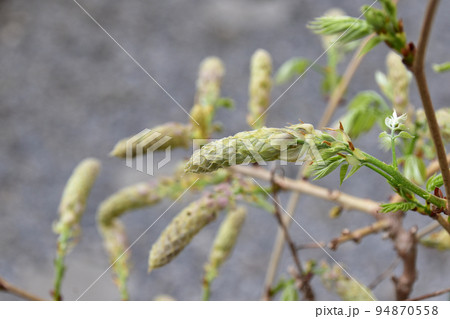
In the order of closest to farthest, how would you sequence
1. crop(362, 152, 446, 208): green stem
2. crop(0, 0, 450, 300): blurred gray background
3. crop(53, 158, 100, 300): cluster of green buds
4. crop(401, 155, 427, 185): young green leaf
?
1. crop(362, 152, 446, 208): green stem
2. crop(401, 155, 427, 185): young green leaf
3. crop(53, 158, 100, 300): cluster of green buds
4. crop(0, 0, 450, 300): blurred gray background

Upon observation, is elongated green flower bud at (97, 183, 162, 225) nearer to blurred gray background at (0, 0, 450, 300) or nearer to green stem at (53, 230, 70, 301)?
green stem at (53, 230, 70, 301)

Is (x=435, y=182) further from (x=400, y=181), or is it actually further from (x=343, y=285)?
(x=343, y=285)

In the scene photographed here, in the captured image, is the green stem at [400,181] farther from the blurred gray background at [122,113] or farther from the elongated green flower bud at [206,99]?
the blurred gray background at [122,113]

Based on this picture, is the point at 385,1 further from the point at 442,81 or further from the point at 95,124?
the point at 95,124

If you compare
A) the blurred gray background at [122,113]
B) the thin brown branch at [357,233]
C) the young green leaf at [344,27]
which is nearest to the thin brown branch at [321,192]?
the thin brown branch at [357,233]

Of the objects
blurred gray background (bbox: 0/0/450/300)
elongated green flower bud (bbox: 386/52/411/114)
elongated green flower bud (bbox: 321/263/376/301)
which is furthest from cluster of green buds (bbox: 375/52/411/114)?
blurred gray background (bbox: 0/0/450/300)

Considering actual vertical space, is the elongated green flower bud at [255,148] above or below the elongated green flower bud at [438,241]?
above
